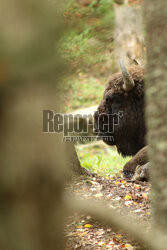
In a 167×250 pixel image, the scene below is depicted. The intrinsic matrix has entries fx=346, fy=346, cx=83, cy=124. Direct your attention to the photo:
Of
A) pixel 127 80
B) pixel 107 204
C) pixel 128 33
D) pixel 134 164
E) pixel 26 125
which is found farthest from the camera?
pixel 128 33

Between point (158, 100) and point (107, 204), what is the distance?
7.10 ft

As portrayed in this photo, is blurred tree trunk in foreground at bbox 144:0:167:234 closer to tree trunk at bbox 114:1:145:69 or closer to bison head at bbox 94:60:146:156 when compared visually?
bison head at bbox 94:60:146:156

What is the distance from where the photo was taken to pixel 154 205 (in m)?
2.16

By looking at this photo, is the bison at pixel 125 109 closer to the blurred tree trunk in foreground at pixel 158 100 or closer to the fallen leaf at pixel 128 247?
the fallen leaf at pixel 128 247

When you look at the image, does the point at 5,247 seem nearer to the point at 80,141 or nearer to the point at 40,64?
the point at 40,64

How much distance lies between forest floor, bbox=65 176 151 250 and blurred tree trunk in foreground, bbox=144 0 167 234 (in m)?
1.13

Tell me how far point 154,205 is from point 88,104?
1305 cm

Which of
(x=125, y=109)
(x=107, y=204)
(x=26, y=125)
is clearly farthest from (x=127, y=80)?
(x=26, y=125)

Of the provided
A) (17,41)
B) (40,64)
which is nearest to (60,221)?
(40,64)

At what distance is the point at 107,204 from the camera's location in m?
3.98

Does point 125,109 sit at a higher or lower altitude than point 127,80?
lower

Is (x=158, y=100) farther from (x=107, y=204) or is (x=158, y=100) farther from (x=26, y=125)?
(x=107, y=204)

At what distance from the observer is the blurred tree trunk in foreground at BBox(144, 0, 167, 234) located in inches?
81.7

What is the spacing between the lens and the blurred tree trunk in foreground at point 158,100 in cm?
207
